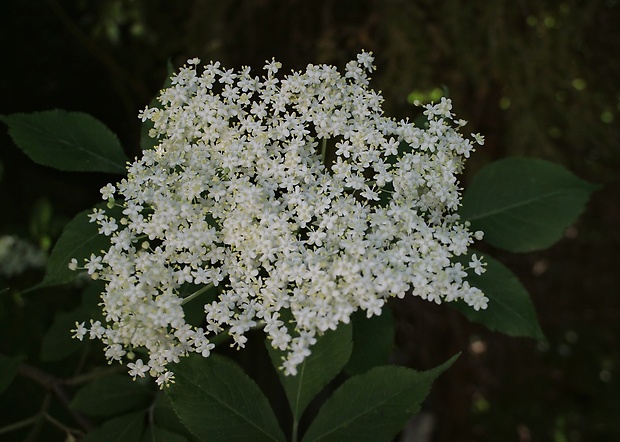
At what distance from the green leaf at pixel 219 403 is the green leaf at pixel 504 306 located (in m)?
0.34

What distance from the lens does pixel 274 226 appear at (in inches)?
28.6

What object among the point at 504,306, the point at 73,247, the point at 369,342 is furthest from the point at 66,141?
the point at 504,306

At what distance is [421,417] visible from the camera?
215 cm

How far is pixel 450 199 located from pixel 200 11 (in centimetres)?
133

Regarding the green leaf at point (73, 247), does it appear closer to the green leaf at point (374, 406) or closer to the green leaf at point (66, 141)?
the green leaf at point (66, 141)

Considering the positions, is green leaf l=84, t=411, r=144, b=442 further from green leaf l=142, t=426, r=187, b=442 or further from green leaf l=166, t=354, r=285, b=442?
green leaf l=166, t=354, r=285, b=442

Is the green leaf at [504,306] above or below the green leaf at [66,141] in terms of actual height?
below

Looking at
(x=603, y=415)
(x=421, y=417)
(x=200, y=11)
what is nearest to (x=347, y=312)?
(x=200, y=11)

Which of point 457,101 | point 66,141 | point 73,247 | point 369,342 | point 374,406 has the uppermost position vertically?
point 457,101

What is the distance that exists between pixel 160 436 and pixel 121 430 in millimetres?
74

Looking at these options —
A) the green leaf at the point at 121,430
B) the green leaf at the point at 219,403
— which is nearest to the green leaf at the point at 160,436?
the green leaf at the point at 121,430

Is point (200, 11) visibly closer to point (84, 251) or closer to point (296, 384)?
point (84, 251)

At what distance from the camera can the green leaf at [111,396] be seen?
3.42ft

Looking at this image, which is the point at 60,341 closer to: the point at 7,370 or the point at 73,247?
the point at 7,370
